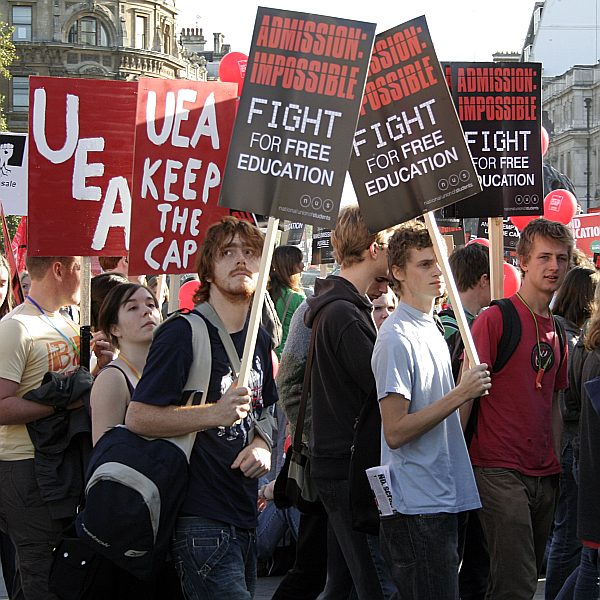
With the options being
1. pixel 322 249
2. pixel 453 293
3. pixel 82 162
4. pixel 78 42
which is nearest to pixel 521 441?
pixel 453 293

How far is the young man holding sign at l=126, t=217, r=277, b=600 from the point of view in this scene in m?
4.20

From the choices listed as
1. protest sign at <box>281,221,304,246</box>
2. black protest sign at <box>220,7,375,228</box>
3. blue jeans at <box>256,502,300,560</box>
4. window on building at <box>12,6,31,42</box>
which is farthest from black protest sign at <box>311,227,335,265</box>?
window on building at <box>12,6,31,42</box>

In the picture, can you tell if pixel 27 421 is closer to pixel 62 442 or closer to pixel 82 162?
pixel 62 442

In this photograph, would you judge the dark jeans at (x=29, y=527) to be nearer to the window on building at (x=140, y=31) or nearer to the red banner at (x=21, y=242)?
the red banner at (x=21, y=242)

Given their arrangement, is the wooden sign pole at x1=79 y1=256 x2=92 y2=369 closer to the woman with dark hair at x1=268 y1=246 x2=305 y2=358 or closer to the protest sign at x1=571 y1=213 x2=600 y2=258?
the woman with dark hair at x1=268 y1=246 x2=305 y2=358

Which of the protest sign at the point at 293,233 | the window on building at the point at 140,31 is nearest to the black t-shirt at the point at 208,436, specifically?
the protest sign at the point at 293,233

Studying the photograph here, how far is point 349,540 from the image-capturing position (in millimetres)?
4953

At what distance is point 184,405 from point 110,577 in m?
0.66

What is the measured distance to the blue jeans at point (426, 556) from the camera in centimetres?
446

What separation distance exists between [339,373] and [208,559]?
108cm

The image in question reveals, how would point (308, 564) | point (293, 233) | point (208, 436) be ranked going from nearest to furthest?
point (208, 436) < point (308, 564) < point (293, 233)

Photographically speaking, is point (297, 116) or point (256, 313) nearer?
point (256, 313)

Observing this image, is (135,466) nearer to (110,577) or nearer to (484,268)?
(110,577)

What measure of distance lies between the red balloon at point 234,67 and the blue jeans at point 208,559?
4.84 m
